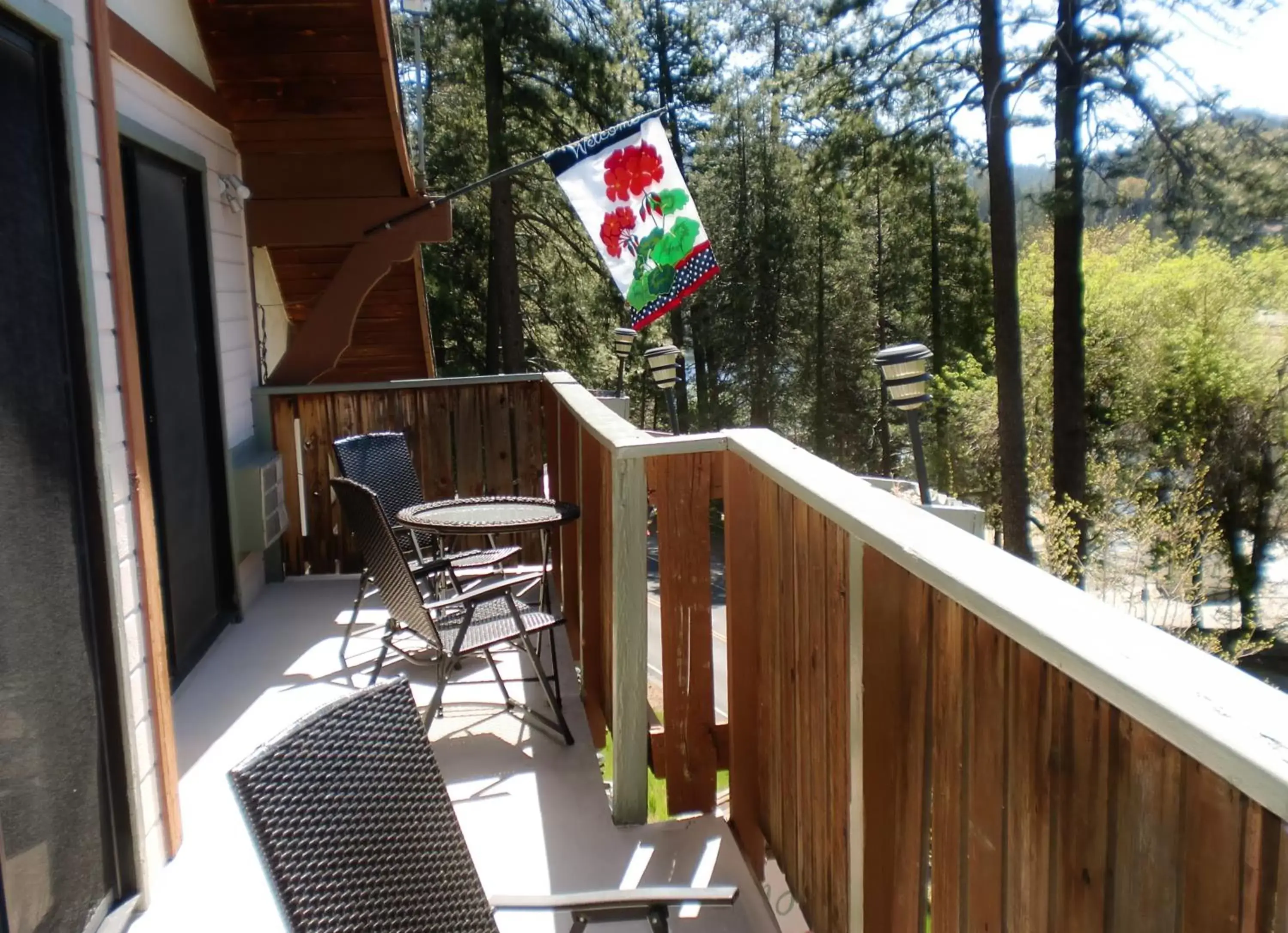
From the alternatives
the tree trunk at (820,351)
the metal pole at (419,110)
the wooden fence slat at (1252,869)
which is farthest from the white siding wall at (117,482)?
the tree trunk at (820,351)

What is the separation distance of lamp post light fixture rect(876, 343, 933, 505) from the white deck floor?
3.91 ft

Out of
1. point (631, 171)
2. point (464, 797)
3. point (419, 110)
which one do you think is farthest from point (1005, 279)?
point (464, 797)

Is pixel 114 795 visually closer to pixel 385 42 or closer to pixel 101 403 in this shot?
pixel 101 403

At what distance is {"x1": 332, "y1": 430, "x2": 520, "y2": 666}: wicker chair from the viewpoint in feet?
16.6

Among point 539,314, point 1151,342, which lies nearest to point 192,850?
point 539,314

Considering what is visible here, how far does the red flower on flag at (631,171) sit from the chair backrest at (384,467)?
6.36 feet

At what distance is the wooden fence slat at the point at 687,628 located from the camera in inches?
124

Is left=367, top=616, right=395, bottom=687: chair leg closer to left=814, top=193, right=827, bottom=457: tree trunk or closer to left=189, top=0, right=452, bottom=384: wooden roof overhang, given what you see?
left=189, top=0, right=452, bottom=384: wooden roof overhang

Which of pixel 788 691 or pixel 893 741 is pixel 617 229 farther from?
pixel 893 741

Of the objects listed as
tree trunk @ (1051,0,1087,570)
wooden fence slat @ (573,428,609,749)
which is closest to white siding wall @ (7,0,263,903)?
wooden fence slat @ (573,428,609,749)

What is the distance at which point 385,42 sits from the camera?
6.05 metres

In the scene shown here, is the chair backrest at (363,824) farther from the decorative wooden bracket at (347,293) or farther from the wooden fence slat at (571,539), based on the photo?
the decorative wooden bracket at (347,293)

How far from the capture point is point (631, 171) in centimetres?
649

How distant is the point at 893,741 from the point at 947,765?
0.25 metres
